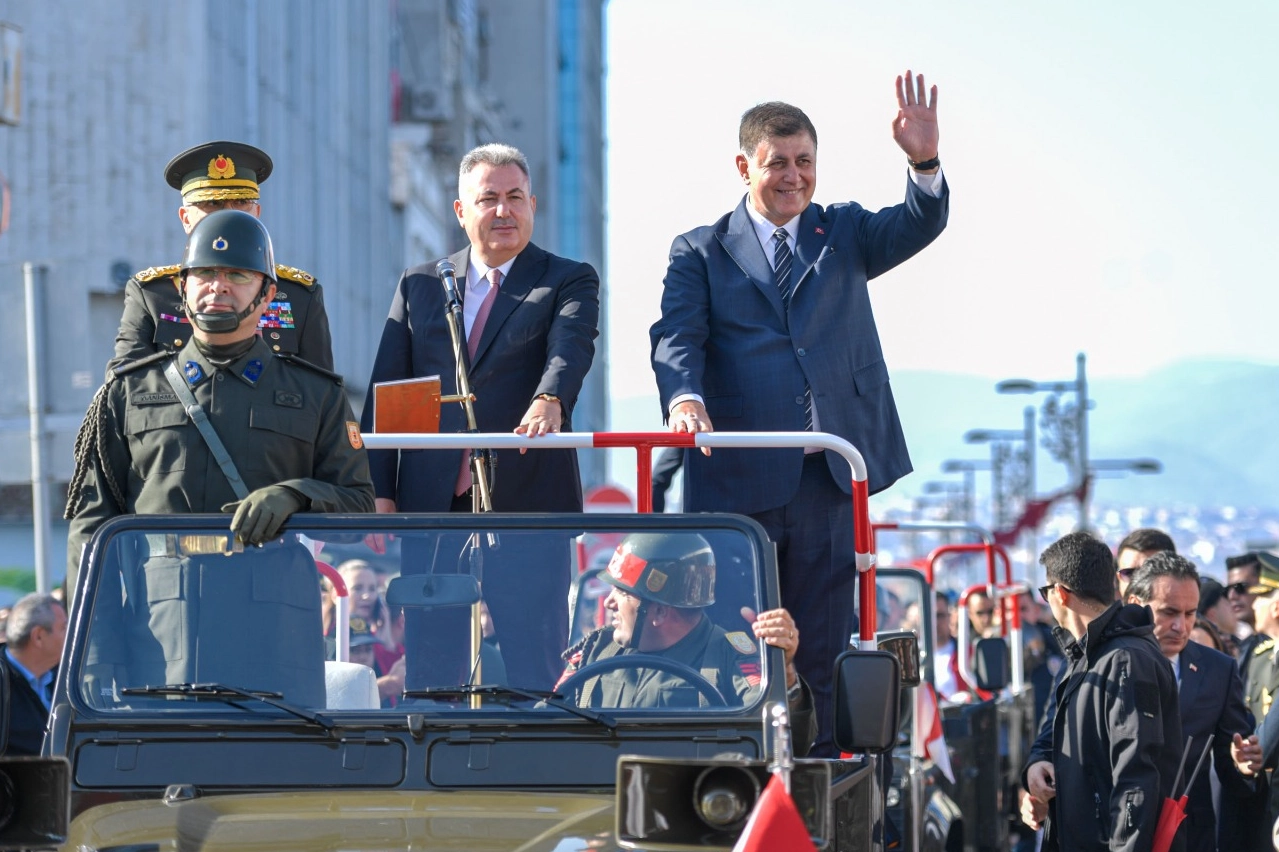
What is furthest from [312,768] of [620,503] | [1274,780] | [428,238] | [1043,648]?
[428,238]

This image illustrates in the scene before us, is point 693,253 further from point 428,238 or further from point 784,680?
point 428,238

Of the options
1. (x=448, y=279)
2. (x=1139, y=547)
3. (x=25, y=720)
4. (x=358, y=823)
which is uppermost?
(x=448, y=279)

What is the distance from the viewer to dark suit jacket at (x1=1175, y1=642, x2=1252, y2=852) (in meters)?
7.40

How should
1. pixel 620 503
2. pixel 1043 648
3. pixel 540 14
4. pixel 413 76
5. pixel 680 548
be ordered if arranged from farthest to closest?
pixel 540 14, pixel 413 76, pixel 620 503, pixel 1043 648, pixel 680 548

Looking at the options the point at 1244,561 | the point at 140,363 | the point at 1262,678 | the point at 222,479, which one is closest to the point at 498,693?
the point at 222,479

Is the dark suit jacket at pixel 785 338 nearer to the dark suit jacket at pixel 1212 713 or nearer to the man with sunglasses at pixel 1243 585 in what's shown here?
the dark suit jacket at pixel 1212 713

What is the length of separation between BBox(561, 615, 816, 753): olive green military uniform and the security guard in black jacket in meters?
0.64

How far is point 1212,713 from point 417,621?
3.67 m

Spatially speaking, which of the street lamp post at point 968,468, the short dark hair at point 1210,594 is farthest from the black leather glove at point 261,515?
the street lamp post at point 968,468

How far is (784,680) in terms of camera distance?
491 centimetres

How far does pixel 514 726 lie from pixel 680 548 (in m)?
0.63

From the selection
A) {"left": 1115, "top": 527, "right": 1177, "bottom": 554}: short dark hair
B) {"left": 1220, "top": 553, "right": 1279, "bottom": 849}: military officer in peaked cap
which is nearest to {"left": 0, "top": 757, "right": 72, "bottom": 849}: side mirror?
{"left": 1220, "top": 553, "right": 1279, "bottom": 849}: military officer in peaked cap

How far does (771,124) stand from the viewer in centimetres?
650

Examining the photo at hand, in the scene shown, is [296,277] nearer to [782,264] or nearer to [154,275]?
[154,275]
